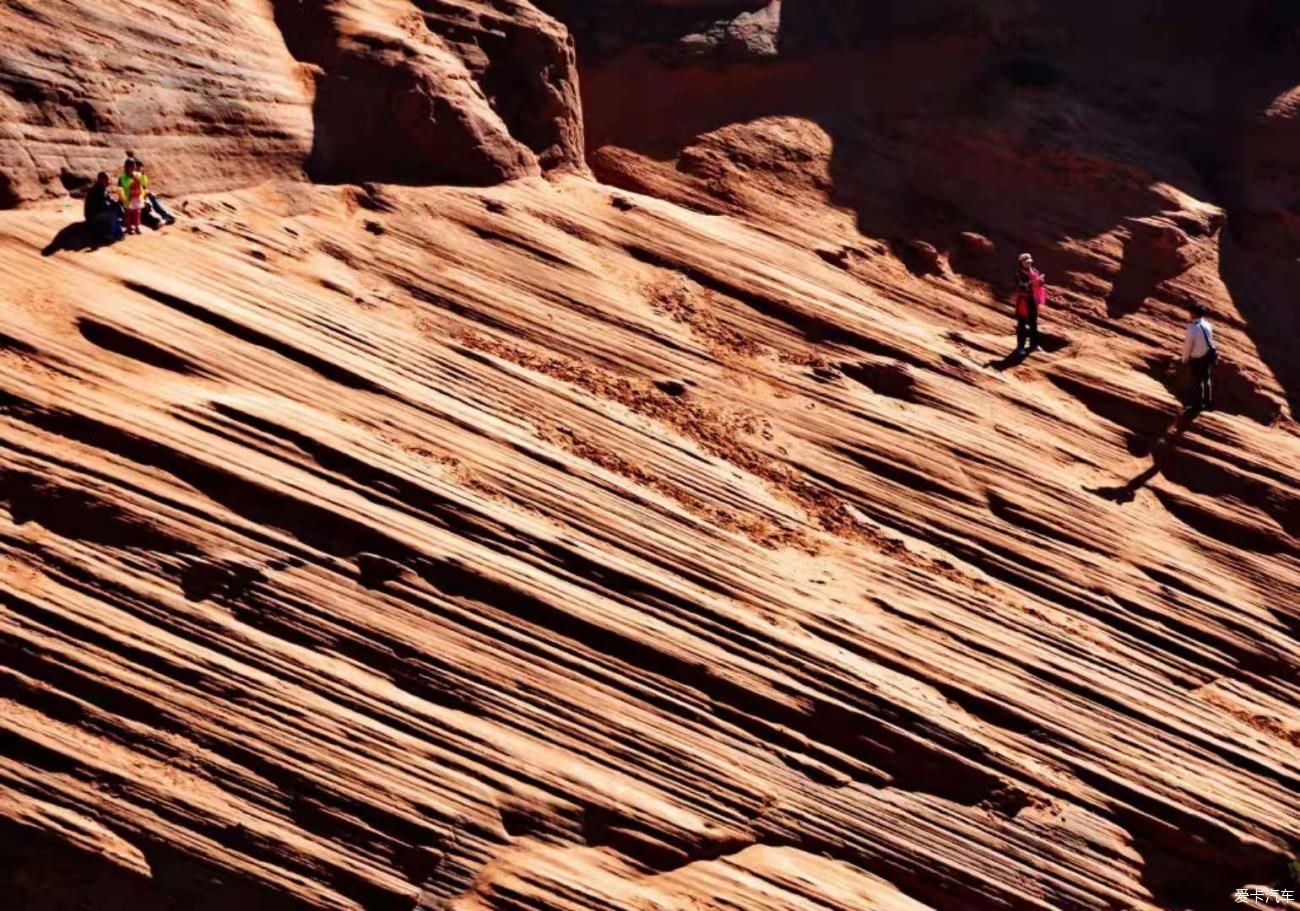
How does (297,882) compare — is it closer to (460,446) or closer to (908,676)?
(460,446)

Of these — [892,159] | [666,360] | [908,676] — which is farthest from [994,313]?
[908,676]

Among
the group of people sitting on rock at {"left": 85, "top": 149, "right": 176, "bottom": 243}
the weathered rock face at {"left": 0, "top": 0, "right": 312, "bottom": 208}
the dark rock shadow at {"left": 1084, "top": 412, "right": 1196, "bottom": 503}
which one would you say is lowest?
the dark rock shadow at {"left": 1084, "top": 412, "right": 1196, "bottom": 503}

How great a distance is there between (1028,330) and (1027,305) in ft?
1.74

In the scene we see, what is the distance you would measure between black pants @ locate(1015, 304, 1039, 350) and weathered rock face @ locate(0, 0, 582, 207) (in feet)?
21.0

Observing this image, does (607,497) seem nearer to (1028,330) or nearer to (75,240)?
(75,240)

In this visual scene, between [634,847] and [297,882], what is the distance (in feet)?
9.72

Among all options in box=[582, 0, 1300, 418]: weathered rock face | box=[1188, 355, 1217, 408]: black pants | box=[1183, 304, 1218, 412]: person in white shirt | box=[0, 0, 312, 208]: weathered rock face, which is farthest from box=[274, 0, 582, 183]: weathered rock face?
box=[1188, 355, 1217, 408]: black pants

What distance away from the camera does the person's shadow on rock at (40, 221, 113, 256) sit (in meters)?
16.2

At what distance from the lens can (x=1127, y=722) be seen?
17812mm

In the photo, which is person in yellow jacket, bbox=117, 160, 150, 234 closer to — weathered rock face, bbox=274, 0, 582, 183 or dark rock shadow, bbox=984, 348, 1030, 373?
weathered rock face, bbox=274, 0, 582, 183

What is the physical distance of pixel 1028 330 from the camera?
22594 millimetres

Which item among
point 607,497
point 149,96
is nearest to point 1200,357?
point 607,497

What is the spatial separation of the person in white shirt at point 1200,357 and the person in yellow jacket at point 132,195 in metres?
13.3

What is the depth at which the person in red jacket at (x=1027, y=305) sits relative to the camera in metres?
22.2
